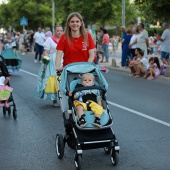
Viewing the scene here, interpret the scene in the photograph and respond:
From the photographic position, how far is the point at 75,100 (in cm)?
656

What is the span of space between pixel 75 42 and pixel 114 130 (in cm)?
206

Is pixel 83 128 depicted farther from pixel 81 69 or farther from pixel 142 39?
pixel 142 39

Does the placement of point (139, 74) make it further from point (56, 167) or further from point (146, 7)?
point (56, 167)

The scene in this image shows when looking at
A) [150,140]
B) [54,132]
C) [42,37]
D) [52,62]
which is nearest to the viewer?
[150,140]

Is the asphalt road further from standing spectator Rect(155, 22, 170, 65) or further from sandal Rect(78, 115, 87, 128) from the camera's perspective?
standing spectator Rect(155, 22, 170, 65)

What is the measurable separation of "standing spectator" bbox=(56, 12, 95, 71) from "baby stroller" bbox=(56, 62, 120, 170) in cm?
45

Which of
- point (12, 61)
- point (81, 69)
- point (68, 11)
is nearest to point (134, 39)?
point (12, 61)

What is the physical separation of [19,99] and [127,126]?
4.49 metres

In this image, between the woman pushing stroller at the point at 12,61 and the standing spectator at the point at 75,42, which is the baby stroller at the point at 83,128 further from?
the woman pushing stroller at the point at 12,61

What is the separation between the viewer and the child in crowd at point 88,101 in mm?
6234

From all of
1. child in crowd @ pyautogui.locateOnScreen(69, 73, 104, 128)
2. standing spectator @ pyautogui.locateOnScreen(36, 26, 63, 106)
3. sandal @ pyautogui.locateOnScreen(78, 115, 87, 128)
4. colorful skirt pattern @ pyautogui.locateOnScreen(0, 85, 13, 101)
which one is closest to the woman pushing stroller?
standing spectator @ pyautogui.locateOnScreen(36, 26, 63, 106)

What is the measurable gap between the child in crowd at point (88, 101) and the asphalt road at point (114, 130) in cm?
66

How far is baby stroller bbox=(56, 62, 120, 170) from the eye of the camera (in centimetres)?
619

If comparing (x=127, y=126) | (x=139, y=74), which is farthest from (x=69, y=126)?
(x=139, y=74)
